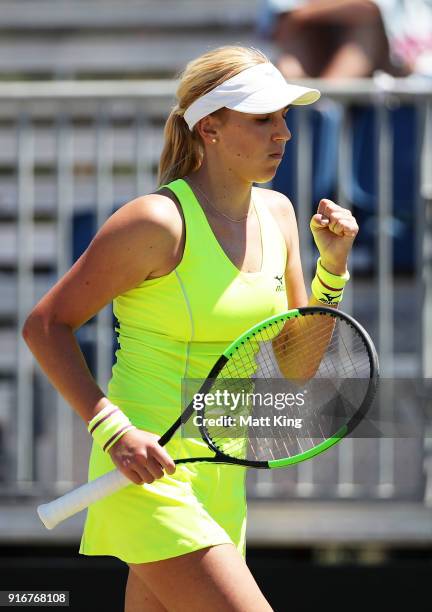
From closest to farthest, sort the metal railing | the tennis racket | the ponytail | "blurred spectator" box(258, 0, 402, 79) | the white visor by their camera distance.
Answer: the tennis racket → the white visor → the ponytail → the metal railing → "blurred spectator" box(258, 0, 402, 79)

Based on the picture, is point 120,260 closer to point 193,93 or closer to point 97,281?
point 97,281

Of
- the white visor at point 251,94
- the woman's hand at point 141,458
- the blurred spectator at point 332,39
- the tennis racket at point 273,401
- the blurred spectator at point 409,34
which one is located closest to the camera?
the woman's hand at point 141,458

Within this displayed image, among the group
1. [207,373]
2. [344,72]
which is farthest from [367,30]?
[207,373]

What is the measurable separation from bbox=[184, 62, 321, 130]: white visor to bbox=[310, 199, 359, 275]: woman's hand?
258 mm

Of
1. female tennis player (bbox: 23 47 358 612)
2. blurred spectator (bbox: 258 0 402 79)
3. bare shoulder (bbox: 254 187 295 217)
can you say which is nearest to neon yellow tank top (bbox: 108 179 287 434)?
female tennis player (bbox: 23 47 358 612)

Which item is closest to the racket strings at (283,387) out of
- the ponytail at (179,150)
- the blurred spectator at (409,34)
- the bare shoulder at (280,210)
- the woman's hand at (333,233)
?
the woman's hand at (333,233)

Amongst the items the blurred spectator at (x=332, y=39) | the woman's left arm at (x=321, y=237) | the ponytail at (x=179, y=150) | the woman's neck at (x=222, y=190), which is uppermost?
the blurred spectator at (x=332, y=39)

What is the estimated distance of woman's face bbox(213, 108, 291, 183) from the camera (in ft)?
9.34

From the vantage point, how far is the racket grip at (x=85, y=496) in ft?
8.76

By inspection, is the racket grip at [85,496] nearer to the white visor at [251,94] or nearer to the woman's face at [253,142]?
the woman's face at [253,142]

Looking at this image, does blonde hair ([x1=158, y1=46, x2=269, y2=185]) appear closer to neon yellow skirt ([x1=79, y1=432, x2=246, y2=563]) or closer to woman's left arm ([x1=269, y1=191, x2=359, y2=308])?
woman's left arm ([x1=269, y1=191, x2=359, y2=308])

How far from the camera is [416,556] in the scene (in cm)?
501

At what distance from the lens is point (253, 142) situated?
2.86 metres

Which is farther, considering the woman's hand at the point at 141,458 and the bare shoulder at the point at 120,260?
the bare shoulder at the point at 120,260
